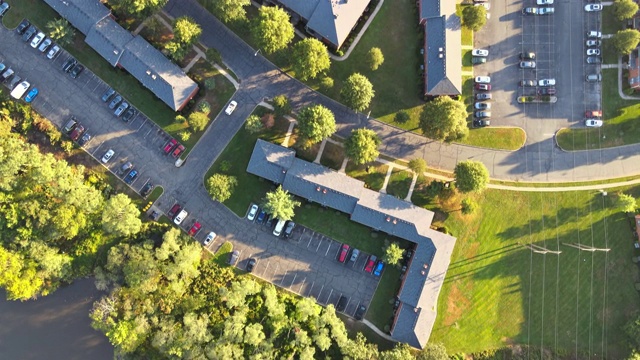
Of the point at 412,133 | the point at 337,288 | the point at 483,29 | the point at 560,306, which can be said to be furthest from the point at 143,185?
the point at 560,306

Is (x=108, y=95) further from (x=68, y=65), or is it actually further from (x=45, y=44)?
(x=45, y=44)

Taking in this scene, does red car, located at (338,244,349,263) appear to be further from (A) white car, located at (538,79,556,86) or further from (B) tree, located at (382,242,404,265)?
(A) white car, located at (538,79,556,86)

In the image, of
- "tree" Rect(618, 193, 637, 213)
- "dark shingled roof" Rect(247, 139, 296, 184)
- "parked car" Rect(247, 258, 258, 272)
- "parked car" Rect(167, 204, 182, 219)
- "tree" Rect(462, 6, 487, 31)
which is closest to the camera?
"tree" Rect(462, 6, 487, 31)

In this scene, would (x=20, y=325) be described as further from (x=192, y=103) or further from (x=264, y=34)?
(x=264, y=34)

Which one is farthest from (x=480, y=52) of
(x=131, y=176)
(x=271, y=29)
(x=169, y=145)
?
(x=131, y=176)

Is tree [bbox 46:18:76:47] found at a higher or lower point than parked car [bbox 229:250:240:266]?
higher

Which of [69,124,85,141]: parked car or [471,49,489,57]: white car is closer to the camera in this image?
[471,49,489,57]: white car

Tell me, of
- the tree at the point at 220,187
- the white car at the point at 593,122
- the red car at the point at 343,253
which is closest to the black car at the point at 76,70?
the tree at the point at 220,187

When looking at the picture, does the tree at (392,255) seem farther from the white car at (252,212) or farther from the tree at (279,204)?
the white car at (252,212)

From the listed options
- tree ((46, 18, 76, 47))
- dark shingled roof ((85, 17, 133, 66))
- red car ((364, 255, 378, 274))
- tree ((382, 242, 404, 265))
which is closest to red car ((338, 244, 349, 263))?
red car ((364, 255, 378, 274))
